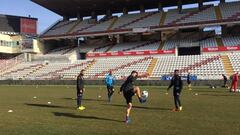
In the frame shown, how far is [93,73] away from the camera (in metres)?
64.8

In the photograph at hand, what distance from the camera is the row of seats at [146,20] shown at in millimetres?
64562

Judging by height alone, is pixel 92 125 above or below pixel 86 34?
below

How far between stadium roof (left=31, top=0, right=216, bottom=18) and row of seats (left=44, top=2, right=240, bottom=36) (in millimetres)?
1972

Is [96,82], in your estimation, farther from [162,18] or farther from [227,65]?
[162,18]

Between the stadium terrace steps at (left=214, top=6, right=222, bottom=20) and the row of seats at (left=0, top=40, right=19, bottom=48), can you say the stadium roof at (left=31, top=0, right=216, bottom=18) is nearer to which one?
the stadium terrace steps at (left=214, top=6, right=222, bottom=20)

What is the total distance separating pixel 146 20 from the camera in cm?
7169

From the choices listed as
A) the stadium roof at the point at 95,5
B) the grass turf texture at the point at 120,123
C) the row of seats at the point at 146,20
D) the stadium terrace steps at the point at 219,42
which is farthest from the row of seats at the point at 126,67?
the grass turf texture at the point at 120,123

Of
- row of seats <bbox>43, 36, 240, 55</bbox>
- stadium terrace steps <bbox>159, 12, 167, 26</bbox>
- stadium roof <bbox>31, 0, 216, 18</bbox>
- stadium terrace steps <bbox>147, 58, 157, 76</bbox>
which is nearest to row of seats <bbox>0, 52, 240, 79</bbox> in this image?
stadium terrace steps <bbox>147, 58, 157, 76</bbox>

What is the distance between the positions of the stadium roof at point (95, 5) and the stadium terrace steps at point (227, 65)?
56.0 feet

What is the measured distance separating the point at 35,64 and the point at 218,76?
3602 centimetres

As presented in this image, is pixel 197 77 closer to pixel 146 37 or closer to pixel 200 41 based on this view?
pixel 200 41

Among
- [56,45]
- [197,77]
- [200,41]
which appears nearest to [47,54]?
[56,45]

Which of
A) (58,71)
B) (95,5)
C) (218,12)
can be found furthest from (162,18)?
(58,71)

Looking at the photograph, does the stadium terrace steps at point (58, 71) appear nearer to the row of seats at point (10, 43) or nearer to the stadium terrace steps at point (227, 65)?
the row of seats at point (10, 43)
